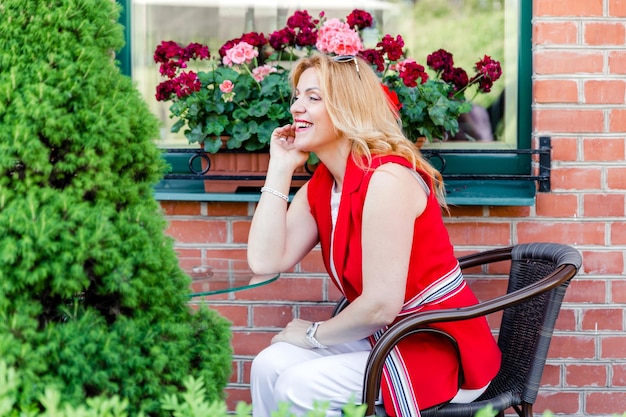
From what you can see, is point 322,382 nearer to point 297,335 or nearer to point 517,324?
point 297,335

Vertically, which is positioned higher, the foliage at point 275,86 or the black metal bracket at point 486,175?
the foliage at point 275,86

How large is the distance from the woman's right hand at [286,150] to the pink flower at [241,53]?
0.51 m

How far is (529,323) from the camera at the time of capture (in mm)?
2438

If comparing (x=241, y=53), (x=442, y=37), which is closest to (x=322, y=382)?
(x=241, y=53)

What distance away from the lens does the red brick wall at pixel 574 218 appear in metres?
2.94

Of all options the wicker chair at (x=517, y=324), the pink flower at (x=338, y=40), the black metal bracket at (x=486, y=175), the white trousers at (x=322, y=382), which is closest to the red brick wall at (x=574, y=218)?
the black metal bracket at (x=486, y=175)

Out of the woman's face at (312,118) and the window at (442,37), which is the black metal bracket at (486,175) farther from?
the woman's face at (312,118)

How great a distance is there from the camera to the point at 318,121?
2.32 metres

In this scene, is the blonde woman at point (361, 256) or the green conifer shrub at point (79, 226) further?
the blonde woman at point (361, 256)

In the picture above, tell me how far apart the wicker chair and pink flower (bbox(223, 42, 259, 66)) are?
3.08ft

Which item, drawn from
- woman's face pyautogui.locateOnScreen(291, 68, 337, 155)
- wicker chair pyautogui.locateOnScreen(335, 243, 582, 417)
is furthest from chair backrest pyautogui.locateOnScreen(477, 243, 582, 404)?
woman's face pyautogui.locateOnScreen(291, 68, 337, 155)

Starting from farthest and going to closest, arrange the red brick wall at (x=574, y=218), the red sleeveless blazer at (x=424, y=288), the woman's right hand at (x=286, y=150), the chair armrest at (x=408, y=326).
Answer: the red brick wall at (x=574, y=218) < the woman's right hand at (x=286, y=150) < the red sleeveless blazer at (x=424, y=288) < the chair armrest at (x=408, y=326)

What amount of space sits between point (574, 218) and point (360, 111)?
1.06 m

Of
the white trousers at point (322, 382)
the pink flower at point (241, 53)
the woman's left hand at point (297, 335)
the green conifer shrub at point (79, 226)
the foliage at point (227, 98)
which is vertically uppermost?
the pink flower at point (241, 53)
